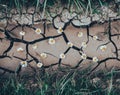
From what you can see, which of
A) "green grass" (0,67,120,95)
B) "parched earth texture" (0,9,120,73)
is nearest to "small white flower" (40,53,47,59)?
"parched earth texture" (0,9,120,73)

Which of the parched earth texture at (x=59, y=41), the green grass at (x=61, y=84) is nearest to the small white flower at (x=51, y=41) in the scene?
the parched earth texture at (x=59, y=41)

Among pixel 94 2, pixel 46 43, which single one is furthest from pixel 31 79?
pixel 94 2

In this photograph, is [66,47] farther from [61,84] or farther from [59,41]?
[61,84]

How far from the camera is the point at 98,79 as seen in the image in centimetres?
295

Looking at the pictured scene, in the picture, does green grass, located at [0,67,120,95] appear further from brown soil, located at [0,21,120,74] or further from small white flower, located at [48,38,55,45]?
small white flower, located at [48,38,55,45]

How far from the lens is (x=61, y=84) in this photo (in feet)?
9.18

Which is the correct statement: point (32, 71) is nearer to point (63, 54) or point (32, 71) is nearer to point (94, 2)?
point (63, 54)

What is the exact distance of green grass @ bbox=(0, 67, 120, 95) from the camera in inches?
110

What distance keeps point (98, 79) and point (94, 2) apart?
0.54 meters

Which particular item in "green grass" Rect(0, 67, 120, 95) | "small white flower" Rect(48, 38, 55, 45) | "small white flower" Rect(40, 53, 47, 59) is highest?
"small white flower" Rect(48, 38, 55, 45)

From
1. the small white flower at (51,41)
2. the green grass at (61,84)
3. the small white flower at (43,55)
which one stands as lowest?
the green grass at (61,84)

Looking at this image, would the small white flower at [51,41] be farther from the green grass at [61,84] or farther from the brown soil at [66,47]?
the green grass at [61,84]

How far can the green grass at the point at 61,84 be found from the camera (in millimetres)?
2789

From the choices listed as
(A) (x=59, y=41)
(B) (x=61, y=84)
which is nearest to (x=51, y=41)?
(A) (x=59, y=41)
